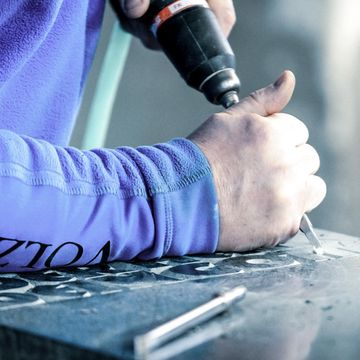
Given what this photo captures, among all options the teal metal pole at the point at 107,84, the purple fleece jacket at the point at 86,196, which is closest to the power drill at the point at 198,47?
the purple fleece jacket at the point at 86,196

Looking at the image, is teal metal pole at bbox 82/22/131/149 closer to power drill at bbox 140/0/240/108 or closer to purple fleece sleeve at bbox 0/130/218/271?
power drill at bbox 140/0/240/108

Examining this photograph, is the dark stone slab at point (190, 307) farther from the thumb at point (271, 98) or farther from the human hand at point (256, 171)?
the thumb at point (271, 98)

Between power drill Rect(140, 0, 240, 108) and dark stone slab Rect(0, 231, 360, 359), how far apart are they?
207 mm

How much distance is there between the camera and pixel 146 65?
6.50 feet

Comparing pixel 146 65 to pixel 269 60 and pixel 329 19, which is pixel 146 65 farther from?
pixel 329 19

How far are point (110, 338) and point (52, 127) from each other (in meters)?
0.58

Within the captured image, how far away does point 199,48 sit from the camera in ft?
2.59

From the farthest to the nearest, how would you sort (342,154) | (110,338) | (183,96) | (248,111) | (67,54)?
(183,96) → (342,154) → (67,54) → (248,111) → (110,338)

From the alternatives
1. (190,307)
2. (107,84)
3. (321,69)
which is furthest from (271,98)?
(321,69)

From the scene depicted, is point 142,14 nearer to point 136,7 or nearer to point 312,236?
point 136,7

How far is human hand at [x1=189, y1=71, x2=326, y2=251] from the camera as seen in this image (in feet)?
2.17

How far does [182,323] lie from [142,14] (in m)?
0.52

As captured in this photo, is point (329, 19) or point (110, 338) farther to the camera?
point (329, 19)

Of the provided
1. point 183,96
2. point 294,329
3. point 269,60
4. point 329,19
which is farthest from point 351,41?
point 294,329
